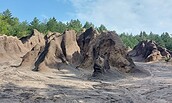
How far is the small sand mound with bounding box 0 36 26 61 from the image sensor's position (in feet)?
129

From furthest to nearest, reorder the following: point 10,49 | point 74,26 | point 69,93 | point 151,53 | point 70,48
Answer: point 74,26, point 151,53, point 10,49, point 70,48, point 69,93

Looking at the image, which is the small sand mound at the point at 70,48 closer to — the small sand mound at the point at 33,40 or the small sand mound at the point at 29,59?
the small sand mound at the point at 29,59

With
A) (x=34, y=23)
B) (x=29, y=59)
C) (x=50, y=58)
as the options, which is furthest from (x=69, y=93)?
(x=34, y=23)

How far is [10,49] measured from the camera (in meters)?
42.2

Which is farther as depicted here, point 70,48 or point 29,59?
point 70,48

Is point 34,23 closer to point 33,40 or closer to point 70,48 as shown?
point 33,40

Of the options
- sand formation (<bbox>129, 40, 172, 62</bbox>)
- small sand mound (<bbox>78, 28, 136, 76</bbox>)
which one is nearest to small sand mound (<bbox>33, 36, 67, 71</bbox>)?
small sand mound (<bbox>78, 28, 136, 76</bbox>)

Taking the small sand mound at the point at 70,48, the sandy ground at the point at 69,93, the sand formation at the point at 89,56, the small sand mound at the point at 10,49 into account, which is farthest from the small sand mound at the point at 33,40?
the sandy ground at the point at 69,93

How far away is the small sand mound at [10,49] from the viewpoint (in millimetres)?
39250

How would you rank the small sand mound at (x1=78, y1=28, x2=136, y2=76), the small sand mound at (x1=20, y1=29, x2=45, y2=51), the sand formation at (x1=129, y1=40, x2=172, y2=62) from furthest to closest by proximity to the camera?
1. the sand formation at (x1=129, y1=40, x2=172, y2=62)
2. the small sand mound at (x1=20, y1=29, x2=45, y2=51)
3. the small sand mound at (x1=78, y1=28, x2=136, y2=76)

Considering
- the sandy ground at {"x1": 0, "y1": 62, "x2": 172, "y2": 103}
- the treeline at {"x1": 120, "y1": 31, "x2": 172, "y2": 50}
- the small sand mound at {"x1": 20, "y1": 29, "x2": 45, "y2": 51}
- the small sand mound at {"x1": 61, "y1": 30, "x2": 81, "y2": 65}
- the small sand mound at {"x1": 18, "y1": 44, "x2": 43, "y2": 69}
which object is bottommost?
the sandy ground at {"x1": 0, "y1": 62, "x2": 172, "y2": 103}

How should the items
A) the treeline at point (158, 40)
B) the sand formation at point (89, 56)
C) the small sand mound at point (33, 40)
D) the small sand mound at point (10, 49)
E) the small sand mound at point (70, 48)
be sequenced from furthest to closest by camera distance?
the treeline at point (158, 40), the small sand mound at point (33, 40), the small sand mound at point (10, 49), the small sand mound at point (70, 48), the sand formation at point (89, 56)

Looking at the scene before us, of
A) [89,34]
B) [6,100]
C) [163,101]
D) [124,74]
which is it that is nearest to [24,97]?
[6,100]

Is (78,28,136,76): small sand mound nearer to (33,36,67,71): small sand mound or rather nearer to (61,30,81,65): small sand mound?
(33,36,67,71): small sand mound
